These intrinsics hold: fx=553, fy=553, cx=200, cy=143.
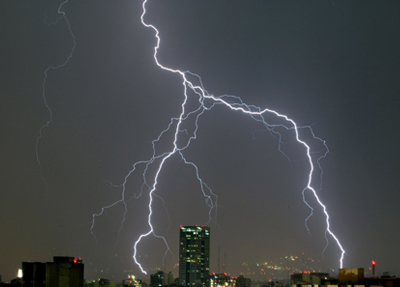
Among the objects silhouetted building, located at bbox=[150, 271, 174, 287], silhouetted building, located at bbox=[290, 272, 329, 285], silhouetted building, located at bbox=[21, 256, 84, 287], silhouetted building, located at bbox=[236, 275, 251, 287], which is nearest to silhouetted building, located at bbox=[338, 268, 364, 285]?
silhouetted building, located at bbox=[21, 256, 84, 287]

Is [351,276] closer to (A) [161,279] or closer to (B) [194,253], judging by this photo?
(A) [161,279]

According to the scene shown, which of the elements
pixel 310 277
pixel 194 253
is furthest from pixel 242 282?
pixel 310 277

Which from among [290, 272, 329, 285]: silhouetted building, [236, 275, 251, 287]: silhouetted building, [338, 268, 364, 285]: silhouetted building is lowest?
[236, 275, 251, 287]: silhouetted building

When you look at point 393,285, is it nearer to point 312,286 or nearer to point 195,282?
point 312,286

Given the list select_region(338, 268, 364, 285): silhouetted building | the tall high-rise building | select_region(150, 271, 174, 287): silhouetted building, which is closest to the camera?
select_region(338, 268, 364, 285): silhouetted building

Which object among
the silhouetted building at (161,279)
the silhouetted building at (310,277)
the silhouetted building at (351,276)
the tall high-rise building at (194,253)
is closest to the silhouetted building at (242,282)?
the tall high-rise building at (194,253)

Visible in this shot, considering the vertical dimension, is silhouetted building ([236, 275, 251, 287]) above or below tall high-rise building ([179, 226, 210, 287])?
below

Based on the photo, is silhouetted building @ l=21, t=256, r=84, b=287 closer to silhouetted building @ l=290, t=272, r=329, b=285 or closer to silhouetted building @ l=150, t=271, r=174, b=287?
silhouetted building @ l=290, t=272, r=329, b=285
